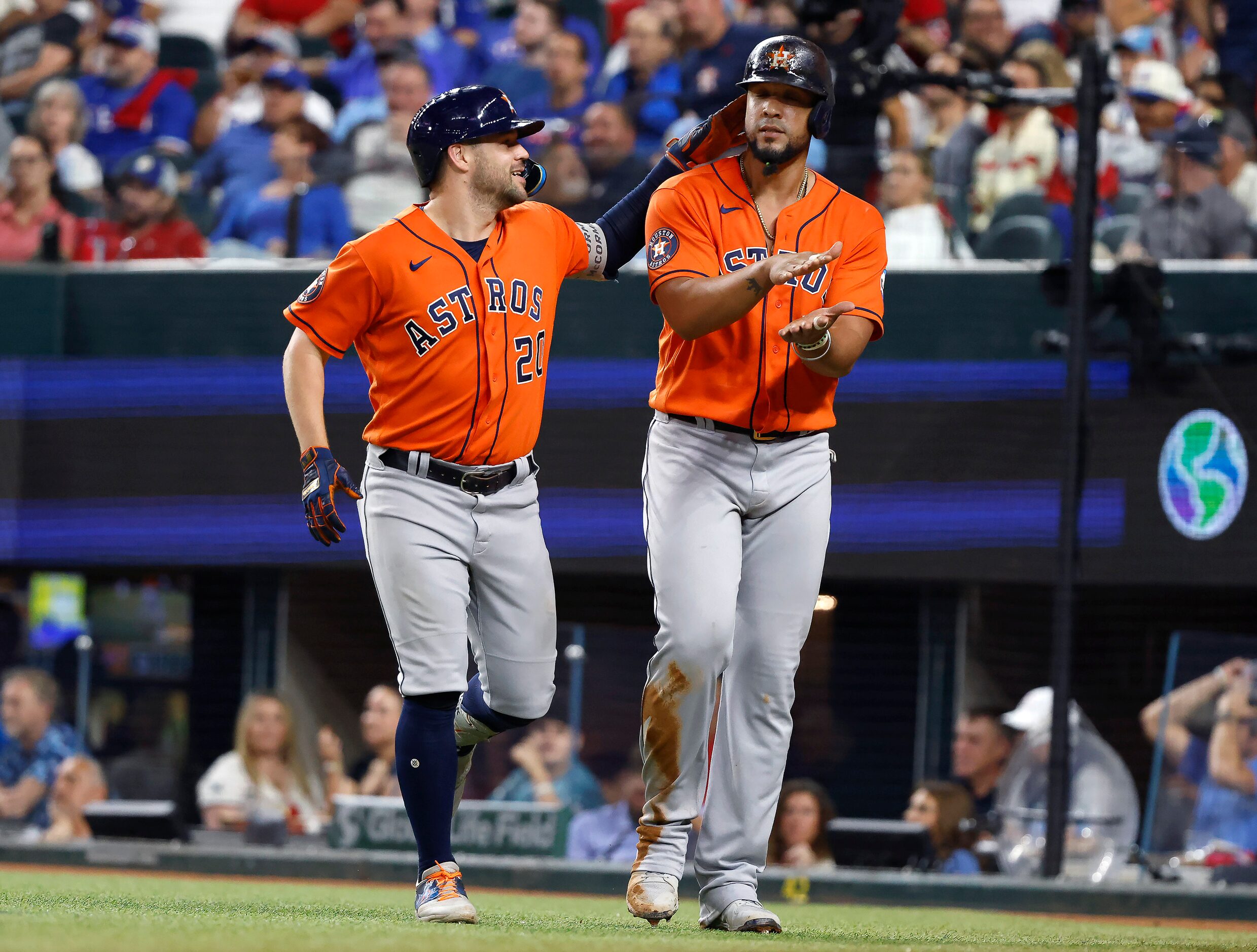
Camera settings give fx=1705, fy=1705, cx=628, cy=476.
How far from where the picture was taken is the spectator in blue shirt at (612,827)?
779cm

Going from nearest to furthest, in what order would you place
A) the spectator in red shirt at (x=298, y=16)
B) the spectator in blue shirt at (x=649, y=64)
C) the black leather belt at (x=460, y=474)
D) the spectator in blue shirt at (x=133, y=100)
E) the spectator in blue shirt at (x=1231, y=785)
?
the black leather belt at (x=460, y=474) → the spectator in blue shirt at (x=1231, y=785) → the spectator in blue shirt at (x=649, y=64) → the spectator in blue shirt at (x=133, y=100) → the spectator in red shirt at (x=298, y=16)

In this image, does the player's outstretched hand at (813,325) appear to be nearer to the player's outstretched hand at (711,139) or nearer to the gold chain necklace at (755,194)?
the gold chain necklace at (755,194)

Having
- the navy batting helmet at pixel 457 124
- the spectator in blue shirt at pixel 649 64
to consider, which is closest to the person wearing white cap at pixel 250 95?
the spectator in blue shirt at pixel 649 64

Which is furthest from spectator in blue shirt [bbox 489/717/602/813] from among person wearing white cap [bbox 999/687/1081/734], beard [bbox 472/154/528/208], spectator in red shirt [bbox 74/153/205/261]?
beard [bbox 472/154/528/208]

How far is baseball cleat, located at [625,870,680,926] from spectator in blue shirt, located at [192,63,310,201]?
5635 mm

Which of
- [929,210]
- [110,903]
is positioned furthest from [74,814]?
[929,210]

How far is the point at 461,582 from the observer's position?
162 inches

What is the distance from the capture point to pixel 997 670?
8227 mm

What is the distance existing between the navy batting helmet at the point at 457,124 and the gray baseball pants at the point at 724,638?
0.87 m

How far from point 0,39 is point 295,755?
5564mm

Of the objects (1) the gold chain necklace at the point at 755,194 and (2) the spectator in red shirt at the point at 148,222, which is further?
(2) the spectator in red shirt at the point at 148,222

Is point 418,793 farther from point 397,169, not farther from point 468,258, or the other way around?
point 397,169

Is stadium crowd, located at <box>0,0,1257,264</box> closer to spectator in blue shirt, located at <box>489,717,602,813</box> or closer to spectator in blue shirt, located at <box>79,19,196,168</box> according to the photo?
spectator in blue shirt, located at <box>79,19,196,168</box>

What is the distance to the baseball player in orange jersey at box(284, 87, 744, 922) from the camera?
4008 mm
